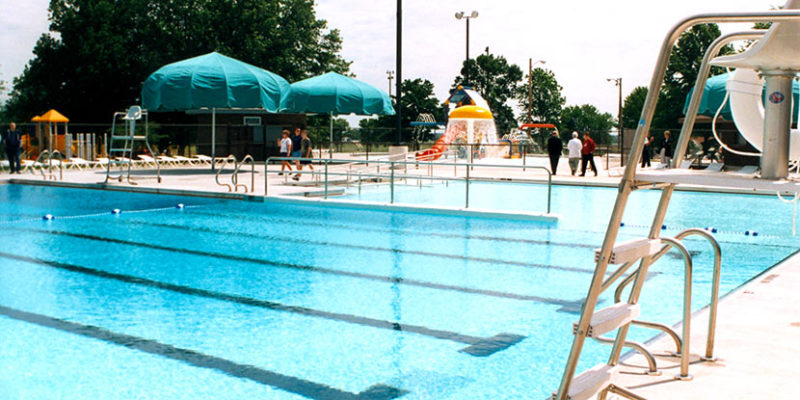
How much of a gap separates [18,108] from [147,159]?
1052 inches

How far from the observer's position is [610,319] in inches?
137

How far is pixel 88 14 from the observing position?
4700 cm

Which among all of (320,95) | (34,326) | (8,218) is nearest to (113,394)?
(34,326)

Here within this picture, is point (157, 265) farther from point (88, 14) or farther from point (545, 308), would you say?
point (88, 14)

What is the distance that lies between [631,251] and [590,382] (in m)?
0.66

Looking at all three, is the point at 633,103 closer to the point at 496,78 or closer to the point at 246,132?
the point at 496,78

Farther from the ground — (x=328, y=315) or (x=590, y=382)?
(x=590, y=382)

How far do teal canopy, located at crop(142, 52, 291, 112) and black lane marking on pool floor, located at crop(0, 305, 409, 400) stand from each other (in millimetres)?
16582

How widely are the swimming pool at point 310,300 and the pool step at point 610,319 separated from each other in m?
1.57

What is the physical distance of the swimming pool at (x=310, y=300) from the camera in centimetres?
540

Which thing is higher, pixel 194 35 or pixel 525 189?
pixel 194 35

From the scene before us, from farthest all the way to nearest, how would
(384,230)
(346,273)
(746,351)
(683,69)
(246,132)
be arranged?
(683,69), (246,132), (384,230), (346,273), (746,351)

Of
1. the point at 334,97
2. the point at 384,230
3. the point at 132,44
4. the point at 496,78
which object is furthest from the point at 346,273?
the point at 496,78

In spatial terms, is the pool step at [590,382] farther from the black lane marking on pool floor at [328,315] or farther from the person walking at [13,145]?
the person walking at [13,145]
